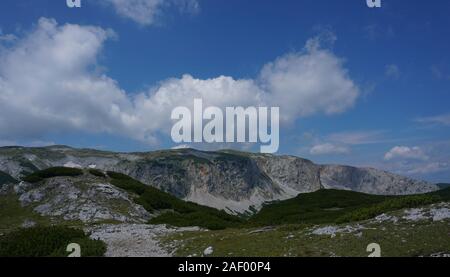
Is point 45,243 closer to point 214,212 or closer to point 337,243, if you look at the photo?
point 337,243

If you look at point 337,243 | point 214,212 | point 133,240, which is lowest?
point 214,212

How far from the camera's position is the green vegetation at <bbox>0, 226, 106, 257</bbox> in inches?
1158

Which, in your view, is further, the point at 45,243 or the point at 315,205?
the point at 315,205

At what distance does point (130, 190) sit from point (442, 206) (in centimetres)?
4699

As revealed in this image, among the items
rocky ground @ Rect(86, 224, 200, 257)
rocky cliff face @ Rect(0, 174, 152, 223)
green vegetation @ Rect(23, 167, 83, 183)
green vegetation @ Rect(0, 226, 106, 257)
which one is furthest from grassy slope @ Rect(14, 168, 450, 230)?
green vegetation @ Rect(0, 226, 106, 257)

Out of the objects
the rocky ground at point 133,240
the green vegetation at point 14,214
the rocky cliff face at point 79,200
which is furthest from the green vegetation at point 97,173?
the rocky ground at point 133,240

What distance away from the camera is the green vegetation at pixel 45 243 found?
2941 cm

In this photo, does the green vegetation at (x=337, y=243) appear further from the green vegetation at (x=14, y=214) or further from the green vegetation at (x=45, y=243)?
the green vegetation at (x=14, y=214)

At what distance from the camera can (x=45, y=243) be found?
30.9 m

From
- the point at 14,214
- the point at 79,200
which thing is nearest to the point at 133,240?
the point at 79,200

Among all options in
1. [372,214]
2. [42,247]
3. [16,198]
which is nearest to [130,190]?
[16,198]

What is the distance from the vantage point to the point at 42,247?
98.9 feet

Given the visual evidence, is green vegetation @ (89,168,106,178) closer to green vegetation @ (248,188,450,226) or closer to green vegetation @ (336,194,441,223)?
green vegetation @ (248,188,450,226)
